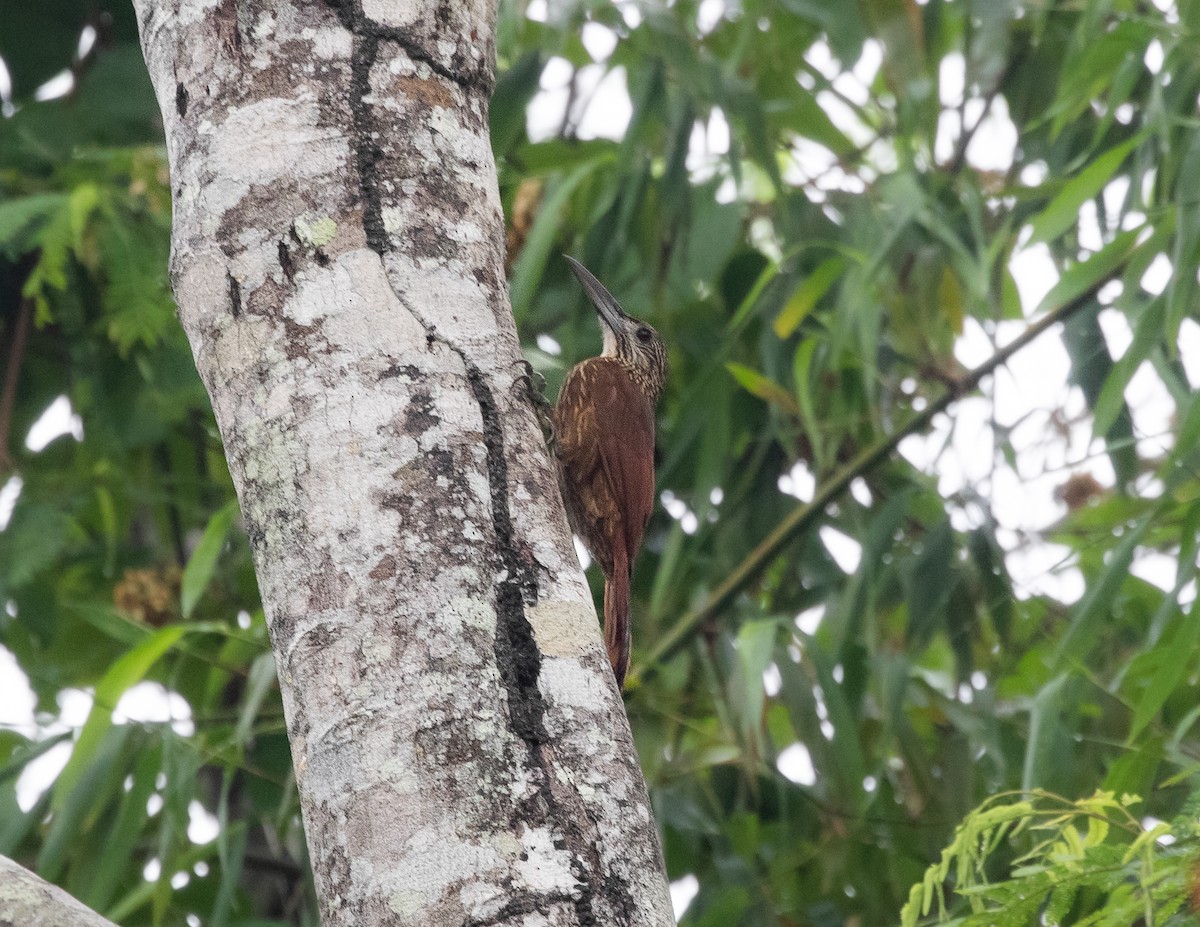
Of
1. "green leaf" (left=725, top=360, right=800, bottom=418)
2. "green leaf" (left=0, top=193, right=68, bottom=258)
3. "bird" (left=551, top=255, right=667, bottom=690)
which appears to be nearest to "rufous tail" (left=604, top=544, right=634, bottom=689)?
"bird" (left=551, top=255, right=667, bottom=690)

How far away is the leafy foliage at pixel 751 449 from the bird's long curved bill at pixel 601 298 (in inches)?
2.5

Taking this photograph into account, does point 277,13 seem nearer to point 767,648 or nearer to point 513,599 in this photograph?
point 513,599

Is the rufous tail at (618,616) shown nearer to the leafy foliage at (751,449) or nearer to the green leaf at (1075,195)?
the leafy foliage at (751,449)

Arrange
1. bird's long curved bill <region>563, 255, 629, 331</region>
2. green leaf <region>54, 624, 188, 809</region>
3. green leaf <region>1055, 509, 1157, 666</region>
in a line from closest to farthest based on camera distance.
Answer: green leaf <region>1055, 509, 1157, 666</region> < green leaf <region>54, 624, 188, 809</region> < bird's long curved bill <region>563, 255, 629, 331</region>

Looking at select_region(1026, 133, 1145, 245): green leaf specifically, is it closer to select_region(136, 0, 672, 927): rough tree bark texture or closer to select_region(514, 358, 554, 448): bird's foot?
select_region(514, 358, 554, 448): bird's foot

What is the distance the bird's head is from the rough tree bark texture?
1.63 metres

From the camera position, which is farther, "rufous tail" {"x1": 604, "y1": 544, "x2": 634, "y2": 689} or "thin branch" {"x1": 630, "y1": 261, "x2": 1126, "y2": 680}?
"thin branch" {"x1": 630, "y1": 261, "x2": 1126, "y2": 680}

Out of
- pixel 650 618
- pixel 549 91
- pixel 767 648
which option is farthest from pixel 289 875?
pixel 549 91

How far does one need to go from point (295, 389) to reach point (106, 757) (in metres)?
1.49

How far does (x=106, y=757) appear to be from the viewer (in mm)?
2625

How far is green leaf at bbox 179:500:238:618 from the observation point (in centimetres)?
270

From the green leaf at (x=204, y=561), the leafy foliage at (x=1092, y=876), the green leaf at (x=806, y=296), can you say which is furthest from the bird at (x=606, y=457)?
the leafy foliage at (x=1092, y=876)

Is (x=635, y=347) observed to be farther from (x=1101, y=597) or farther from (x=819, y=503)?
(x=1101, y=597)

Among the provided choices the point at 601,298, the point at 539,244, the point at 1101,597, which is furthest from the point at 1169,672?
the point at 601,298
